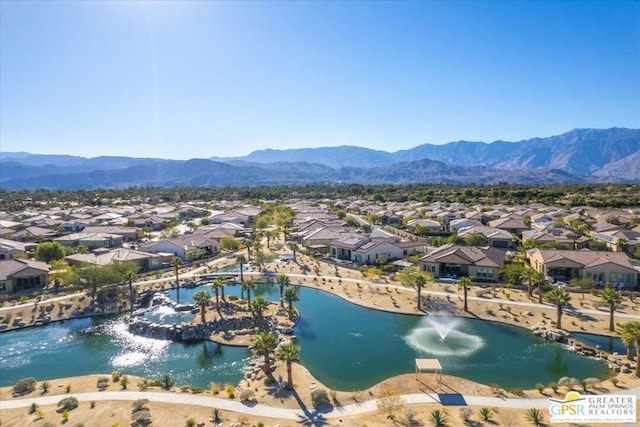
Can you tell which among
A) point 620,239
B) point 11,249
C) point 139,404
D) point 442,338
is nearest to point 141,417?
point 139,404

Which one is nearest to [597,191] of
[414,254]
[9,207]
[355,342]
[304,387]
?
[414,254]

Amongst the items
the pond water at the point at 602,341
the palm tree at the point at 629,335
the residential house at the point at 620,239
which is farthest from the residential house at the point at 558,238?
the palm tree at the point at 629,335

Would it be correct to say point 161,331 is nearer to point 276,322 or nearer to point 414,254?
point 276,322

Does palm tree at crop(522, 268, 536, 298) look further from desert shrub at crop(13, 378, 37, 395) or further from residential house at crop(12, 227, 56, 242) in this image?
residential house at crop(12, 227, 56, 242)

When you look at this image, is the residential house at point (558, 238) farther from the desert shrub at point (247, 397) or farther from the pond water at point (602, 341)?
the desert shrub at point (247, 397)

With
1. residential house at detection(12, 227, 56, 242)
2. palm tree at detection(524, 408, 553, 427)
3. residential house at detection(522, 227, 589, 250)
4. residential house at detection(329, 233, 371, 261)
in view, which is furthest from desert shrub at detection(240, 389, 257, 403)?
residential house at detection(12, 227, 56, 242)
